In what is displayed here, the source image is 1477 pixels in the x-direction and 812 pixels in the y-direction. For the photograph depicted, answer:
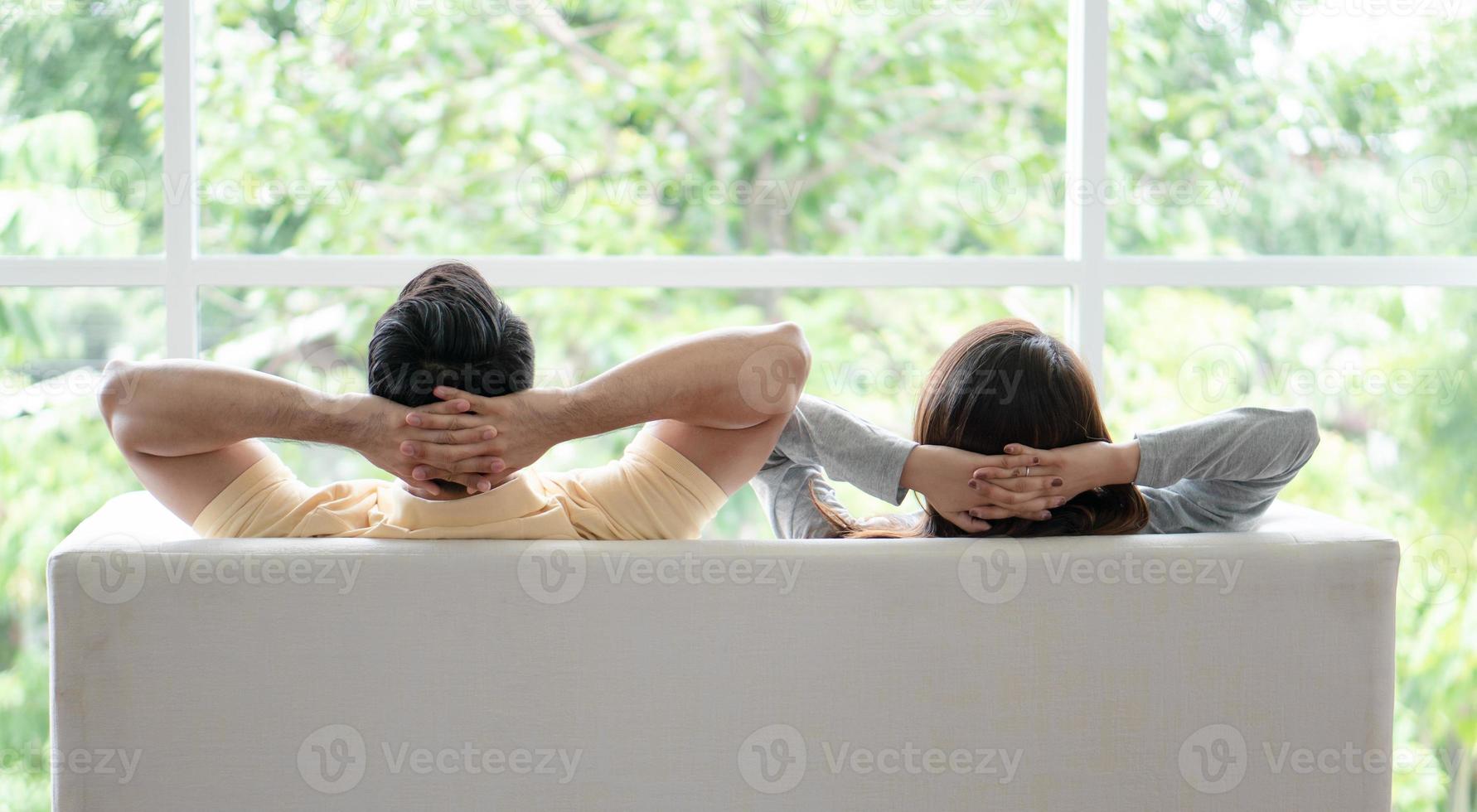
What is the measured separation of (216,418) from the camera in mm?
1411

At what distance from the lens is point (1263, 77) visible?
2.58 meters

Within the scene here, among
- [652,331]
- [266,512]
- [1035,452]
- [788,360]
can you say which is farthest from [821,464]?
[652,331]

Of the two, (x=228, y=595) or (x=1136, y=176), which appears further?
(x=1136, y=176)

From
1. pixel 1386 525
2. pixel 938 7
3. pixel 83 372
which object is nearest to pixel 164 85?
pixel 83 372

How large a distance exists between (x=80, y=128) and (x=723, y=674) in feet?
6.53

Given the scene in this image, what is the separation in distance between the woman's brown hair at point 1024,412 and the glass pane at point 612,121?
3.83 feet

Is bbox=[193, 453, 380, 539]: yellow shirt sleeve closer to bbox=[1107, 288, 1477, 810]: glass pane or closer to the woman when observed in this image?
the woman

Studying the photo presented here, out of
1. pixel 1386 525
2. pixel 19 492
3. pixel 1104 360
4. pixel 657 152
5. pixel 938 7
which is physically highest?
pixel 938 7

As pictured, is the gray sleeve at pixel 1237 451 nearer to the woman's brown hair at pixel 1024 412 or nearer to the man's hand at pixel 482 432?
the woman's brown hair at pixel 1024 412

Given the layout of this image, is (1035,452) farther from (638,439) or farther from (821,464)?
(638,439)

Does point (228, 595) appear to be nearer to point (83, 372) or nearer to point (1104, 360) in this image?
point (83, 372)

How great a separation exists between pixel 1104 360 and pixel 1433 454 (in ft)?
2.69

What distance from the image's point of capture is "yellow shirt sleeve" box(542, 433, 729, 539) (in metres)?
1.50

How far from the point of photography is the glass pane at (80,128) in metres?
2.43
